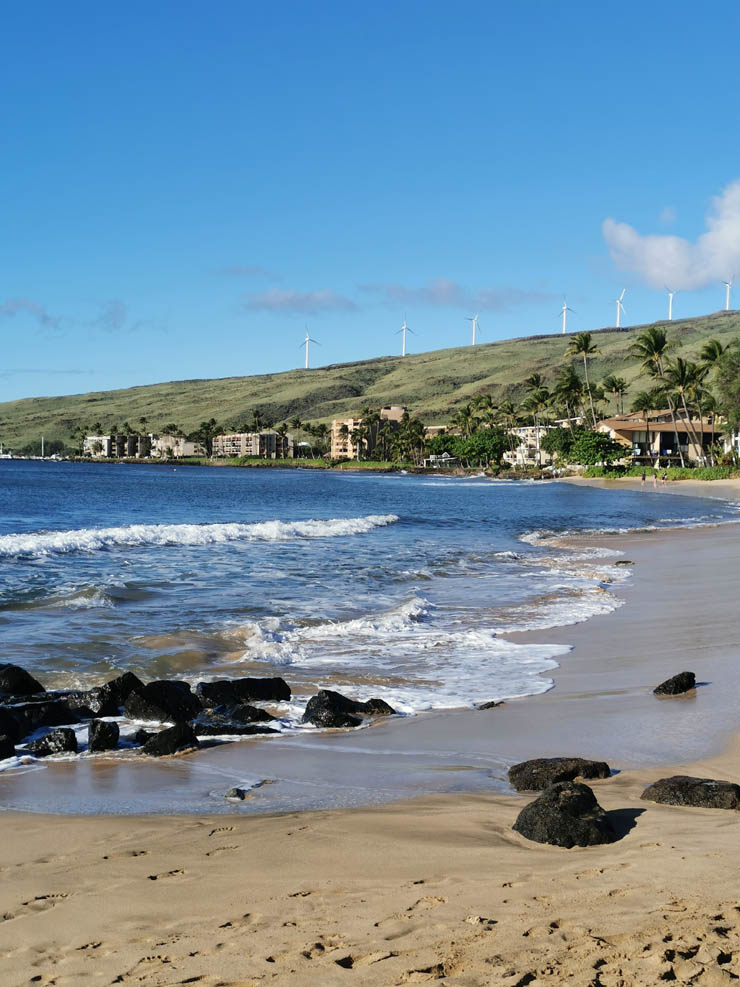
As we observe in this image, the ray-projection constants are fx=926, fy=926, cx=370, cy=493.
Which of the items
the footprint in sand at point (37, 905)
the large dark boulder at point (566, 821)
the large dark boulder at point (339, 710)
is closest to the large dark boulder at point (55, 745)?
the large dark boulder at point (339, 710)

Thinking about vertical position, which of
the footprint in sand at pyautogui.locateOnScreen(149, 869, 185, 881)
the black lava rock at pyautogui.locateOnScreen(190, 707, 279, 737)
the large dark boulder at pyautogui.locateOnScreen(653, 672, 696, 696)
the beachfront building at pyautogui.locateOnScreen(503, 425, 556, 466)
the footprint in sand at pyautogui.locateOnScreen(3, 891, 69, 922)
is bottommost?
the black lava rock at pyautogui.locateOnScreen(190, 707, 279, 737)

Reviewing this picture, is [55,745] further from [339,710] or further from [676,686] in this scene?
[676,686]

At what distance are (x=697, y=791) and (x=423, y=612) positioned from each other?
976cm

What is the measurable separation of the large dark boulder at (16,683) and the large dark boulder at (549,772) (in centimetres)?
560

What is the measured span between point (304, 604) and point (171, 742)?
8907mm

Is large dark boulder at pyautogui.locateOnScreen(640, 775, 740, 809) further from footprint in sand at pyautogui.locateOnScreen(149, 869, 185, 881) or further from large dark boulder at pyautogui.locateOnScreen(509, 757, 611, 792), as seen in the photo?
footprint in sand at pyautogui.locateOnScreen(149, 869, 185, 881)

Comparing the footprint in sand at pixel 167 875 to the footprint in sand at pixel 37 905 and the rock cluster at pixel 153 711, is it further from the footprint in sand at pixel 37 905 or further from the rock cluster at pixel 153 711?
the rock cluster at pixel 153 711

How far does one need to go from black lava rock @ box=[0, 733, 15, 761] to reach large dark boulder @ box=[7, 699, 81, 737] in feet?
2.44

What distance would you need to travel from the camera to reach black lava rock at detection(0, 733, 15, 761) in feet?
25.8

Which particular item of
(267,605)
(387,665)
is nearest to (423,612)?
(267,605)

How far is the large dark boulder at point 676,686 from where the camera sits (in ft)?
32.0

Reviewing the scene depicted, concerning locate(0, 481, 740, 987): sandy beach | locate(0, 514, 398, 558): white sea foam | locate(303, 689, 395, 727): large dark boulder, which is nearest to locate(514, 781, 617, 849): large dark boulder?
locate(0, 481, 740, 987): sandy beach

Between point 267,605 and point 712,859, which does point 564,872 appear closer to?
point 712,859

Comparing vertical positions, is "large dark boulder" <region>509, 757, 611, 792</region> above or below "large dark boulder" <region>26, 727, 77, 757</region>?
above
